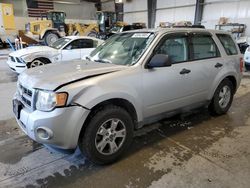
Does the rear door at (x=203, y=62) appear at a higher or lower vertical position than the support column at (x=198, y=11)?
lower

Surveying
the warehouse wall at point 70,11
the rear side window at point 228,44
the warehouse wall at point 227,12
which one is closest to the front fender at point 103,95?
the rear side window at point 228,44

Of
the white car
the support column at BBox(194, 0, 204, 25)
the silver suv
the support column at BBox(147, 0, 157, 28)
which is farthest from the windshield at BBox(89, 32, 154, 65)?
the support column at BBox(147, 0, 157, 28)

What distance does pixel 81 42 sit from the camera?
8.16 metres

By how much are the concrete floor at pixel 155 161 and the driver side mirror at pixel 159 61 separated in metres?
1.13

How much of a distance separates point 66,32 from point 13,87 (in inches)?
518

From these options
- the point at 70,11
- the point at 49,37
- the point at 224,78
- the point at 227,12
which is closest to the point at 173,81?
the point at 224,78

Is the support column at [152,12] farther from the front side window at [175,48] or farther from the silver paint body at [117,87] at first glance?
the front side window at [175,48]

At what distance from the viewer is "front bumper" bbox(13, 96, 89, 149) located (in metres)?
2.17

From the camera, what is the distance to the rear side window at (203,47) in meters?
3.40

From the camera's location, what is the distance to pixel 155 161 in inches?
107

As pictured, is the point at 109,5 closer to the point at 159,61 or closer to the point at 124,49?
the point at 124,49

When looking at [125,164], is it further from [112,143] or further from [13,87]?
[13,87]

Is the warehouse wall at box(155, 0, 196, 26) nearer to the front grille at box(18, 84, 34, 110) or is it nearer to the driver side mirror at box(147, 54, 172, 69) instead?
the driver side mirror at box(147, 54, 172, 69)

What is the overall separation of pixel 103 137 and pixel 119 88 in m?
0.59
